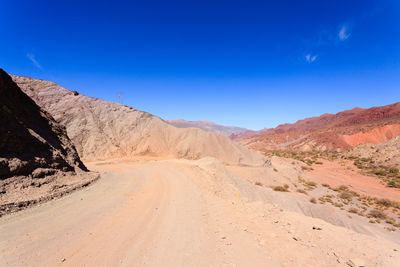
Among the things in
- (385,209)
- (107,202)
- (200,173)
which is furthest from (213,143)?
(107,202)

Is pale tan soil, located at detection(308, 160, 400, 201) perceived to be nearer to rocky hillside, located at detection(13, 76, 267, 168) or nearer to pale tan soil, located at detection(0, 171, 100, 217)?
rocky hillside, located at detection(13, 76, 267, 168)

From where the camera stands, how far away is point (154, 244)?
5012mm

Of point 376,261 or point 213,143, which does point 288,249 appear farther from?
point 213,143

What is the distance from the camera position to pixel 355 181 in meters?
28.2

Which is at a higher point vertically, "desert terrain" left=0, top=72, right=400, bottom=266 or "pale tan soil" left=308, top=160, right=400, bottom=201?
"desert terrain" left=0, top=72, right=400, bottom=266

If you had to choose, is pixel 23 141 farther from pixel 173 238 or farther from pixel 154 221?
pixel 173 238

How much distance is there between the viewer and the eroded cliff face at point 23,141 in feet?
26.7

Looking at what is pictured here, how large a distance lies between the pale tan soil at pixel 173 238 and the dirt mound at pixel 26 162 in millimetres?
895

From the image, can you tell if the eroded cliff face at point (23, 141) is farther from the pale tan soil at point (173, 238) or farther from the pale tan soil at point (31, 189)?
the pale tan soil at point (173, 238)

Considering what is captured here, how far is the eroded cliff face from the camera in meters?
8.14

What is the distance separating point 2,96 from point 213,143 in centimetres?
2814

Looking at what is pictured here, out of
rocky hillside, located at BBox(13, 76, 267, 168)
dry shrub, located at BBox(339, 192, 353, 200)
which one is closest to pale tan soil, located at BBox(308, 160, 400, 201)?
dry shrub, located at BBox(339, 192, 353, 200)

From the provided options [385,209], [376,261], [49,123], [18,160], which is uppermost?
[49,123]

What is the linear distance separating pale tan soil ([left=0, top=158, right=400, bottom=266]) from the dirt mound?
0.89 m
